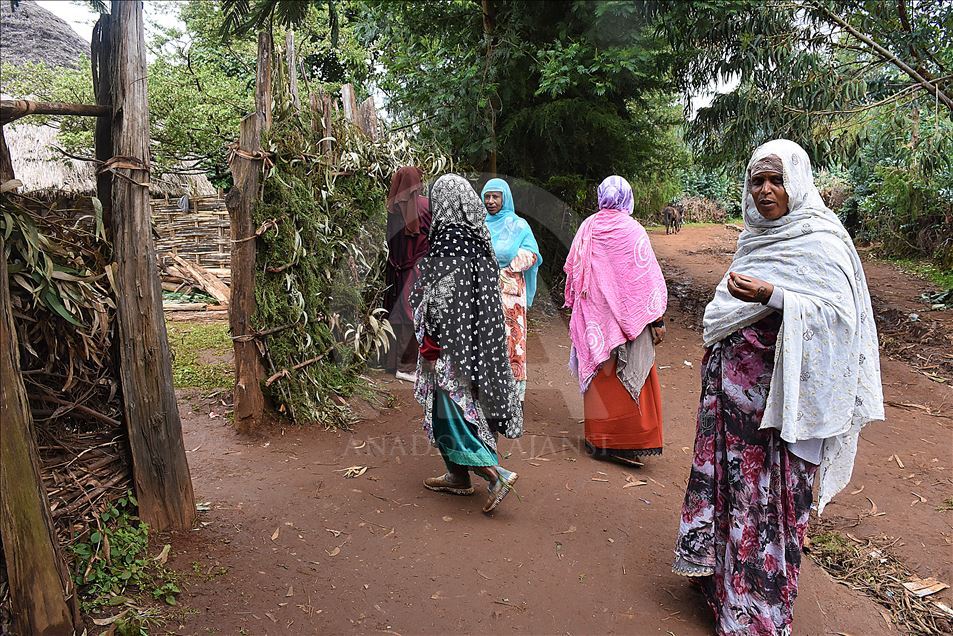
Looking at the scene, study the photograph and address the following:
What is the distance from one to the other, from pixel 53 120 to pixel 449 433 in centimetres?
1040

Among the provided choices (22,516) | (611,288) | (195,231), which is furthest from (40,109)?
(195,231)

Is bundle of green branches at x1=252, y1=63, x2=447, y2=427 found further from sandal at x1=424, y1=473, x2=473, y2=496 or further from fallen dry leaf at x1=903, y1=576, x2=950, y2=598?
fallen dry leaf at x1=903, y1=576, x2=950, y2=598

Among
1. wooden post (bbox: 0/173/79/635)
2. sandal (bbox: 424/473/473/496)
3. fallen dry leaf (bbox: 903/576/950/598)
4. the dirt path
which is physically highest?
wooden post (bbox: 0/173/79/635)

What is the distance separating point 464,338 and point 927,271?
12.3 meters

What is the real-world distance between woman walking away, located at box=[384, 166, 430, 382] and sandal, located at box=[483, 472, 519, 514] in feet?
8.50

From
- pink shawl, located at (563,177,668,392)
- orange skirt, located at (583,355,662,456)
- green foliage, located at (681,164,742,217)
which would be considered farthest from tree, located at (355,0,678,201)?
green foliage, located at (681,164,742,217)

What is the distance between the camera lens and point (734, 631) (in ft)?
8.16

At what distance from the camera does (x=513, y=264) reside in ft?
16.3

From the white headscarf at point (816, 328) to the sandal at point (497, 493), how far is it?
5.01 ft

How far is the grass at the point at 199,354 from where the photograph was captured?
217 inches

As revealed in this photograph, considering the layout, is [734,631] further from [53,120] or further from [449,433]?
→ [53,120]

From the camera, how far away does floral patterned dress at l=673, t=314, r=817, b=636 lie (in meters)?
2.46

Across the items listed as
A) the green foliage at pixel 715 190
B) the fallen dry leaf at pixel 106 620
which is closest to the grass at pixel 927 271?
the fallen dry leaf at pixel 106 620

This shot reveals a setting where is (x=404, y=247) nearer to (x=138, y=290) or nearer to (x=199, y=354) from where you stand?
(x=199, y=354)
